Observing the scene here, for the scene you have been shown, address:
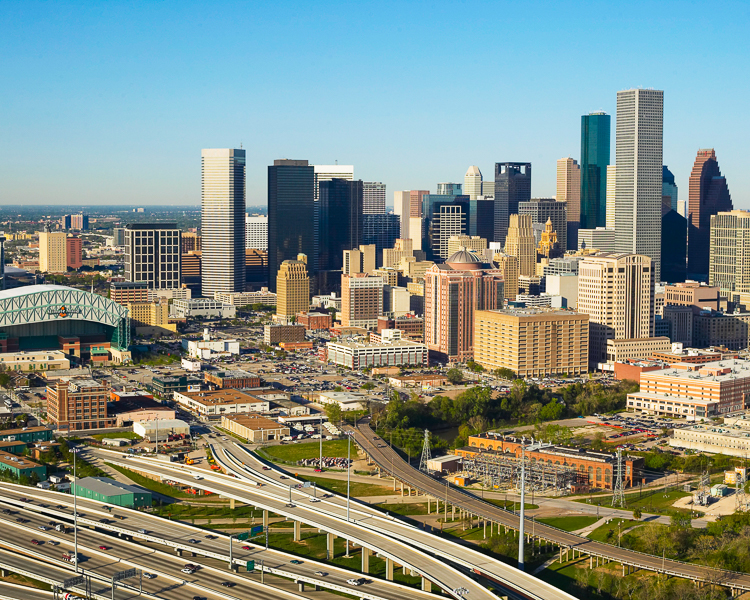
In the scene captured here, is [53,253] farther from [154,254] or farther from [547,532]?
[547,532]

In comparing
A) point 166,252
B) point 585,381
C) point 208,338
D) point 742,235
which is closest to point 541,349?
point 585,381

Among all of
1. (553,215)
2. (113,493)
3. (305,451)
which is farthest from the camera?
(553,215)

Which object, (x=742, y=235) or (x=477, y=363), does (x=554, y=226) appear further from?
(x=477, y=363)

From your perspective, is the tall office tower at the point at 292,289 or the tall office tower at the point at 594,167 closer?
the tall office tower at the point at 292,289

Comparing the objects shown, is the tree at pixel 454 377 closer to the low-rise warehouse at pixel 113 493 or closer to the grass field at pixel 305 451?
the grass field at pixel 305 451

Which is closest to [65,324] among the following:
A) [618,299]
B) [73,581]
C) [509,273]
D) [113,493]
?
[618,299]

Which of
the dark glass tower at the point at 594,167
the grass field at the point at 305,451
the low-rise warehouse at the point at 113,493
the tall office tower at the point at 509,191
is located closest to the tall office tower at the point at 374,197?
the tall office tower at the point at 509,191
